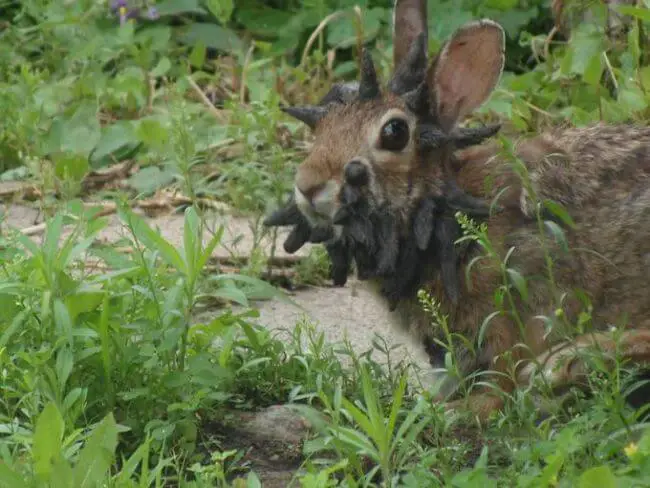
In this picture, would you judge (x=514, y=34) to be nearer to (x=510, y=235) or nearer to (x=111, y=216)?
(x=111, y=216)

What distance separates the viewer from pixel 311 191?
4.38 metres

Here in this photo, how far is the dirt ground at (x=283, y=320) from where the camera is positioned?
418 centimetres

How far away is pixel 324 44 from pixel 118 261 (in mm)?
3597

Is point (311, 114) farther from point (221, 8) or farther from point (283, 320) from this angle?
point (221, 8)

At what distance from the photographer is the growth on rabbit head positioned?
14.4 feet

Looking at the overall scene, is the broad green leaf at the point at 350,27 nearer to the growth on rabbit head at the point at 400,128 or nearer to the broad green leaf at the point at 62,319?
the growth on rabbit head at the point at 400,128

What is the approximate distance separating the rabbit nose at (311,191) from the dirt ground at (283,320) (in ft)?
1.09

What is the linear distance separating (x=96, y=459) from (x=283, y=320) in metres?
2.14

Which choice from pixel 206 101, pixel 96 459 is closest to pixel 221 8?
pixel 206 101

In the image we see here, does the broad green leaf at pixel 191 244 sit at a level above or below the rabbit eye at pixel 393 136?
below

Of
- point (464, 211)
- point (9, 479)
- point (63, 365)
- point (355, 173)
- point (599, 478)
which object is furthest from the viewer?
point (464, 211)

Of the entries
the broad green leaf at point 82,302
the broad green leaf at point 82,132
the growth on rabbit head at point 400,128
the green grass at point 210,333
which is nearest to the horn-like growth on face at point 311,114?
the growth on rabbit head at point 400,128

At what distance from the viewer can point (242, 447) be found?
13.7ft

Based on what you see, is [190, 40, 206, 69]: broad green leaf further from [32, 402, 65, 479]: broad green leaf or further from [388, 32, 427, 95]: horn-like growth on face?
[32, 402, 65, 479]: broad green leaf
